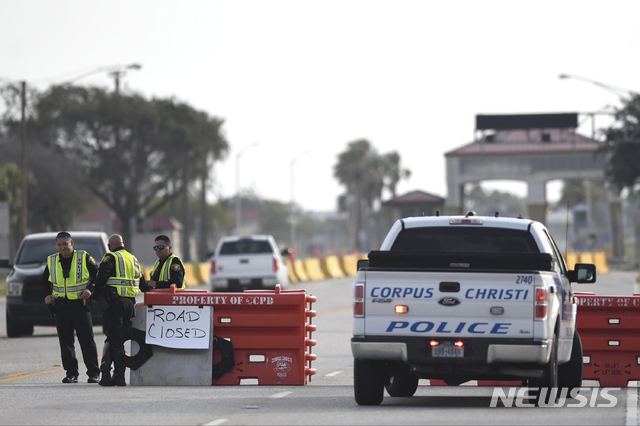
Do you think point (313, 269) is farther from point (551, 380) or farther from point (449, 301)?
point (449, 301)

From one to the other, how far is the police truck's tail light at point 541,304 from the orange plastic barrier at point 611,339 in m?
3.45

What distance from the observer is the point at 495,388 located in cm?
1380

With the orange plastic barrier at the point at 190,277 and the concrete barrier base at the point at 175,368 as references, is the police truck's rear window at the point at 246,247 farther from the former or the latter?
the concrete barrier base at the point at 175,368

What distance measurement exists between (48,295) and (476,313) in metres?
5.88

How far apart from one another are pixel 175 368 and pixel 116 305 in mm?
997

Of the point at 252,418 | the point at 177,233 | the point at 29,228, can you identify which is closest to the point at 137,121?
the point at 29,228

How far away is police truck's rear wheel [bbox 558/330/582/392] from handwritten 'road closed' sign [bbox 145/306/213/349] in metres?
3.99

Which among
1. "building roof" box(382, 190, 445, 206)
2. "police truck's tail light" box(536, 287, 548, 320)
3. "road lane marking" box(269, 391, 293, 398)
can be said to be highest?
"building roof" box(382, 190, 445, 206)

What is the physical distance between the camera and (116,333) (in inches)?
545

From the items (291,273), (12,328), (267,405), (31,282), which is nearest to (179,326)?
(267,405)

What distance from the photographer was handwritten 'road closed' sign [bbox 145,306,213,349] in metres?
13.8

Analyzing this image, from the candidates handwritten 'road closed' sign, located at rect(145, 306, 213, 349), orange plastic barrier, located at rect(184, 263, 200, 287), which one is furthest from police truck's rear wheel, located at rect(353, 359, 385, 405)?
orange plastic barrier, located at rect(184, 263, 200, 287)

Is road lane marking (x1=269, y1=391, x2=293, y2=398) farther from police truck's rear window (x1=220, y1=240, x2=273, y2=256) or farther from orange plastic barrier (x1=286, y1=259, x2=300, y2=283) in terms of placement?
orange plastic barrier (x1=286, y1=259, x2=300, y2=283)

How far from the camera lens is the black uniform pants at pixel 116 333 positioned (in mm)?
13859
